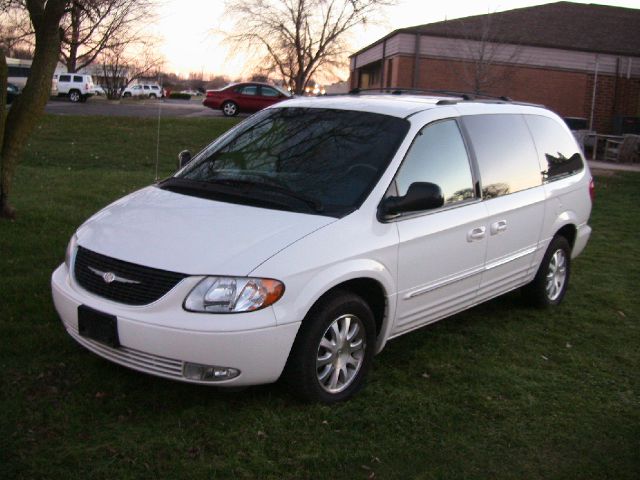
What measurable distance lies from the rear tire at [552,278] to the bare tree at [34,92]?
5.27m

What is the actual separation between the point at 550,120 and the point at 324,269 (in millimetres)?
3452

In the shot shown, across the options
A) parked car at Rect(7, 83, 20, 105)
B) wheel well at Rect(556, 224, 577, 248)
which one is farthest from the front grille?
parked car at Rect(7, 83, 20, 105)

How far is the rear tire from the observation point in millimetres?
6191

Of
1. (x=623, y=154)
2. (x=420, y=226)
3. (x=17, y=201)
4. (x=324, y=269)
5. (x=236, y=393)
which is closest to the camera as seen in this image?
(x=324, y=269)

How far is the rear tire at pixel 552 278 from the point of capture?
6191 millimetres

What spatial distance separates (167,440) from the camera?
3.59m

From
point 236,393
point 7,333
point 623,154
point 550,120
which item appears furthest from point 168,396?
point 623,154

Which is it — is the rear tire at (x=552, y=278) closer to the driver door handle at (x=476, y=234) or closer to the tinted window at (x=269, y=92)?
the driver door handle at (x=476, y=234)

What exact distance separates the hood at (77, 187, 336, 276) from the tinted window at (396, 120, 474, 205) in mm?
797

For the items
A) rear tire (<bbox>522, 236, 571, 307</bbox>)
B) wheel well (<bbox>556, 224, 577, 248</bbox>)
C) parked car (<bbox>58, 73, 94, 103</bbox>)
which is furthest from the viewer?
parked car (<bbox>58, 73, 94, 103</bbox>)

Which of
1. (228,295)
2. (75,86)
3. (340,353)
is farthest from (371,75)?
(228,295)

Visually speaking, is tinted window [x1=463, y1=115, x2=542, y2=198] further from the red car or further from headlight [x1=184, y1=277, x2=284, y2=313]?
the red car

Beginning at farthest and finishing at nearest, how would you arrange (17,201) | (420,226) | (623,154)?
(623,154) < (17,201) < (420,226)

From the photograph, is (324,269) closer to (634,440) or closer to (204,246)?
(204,246)
